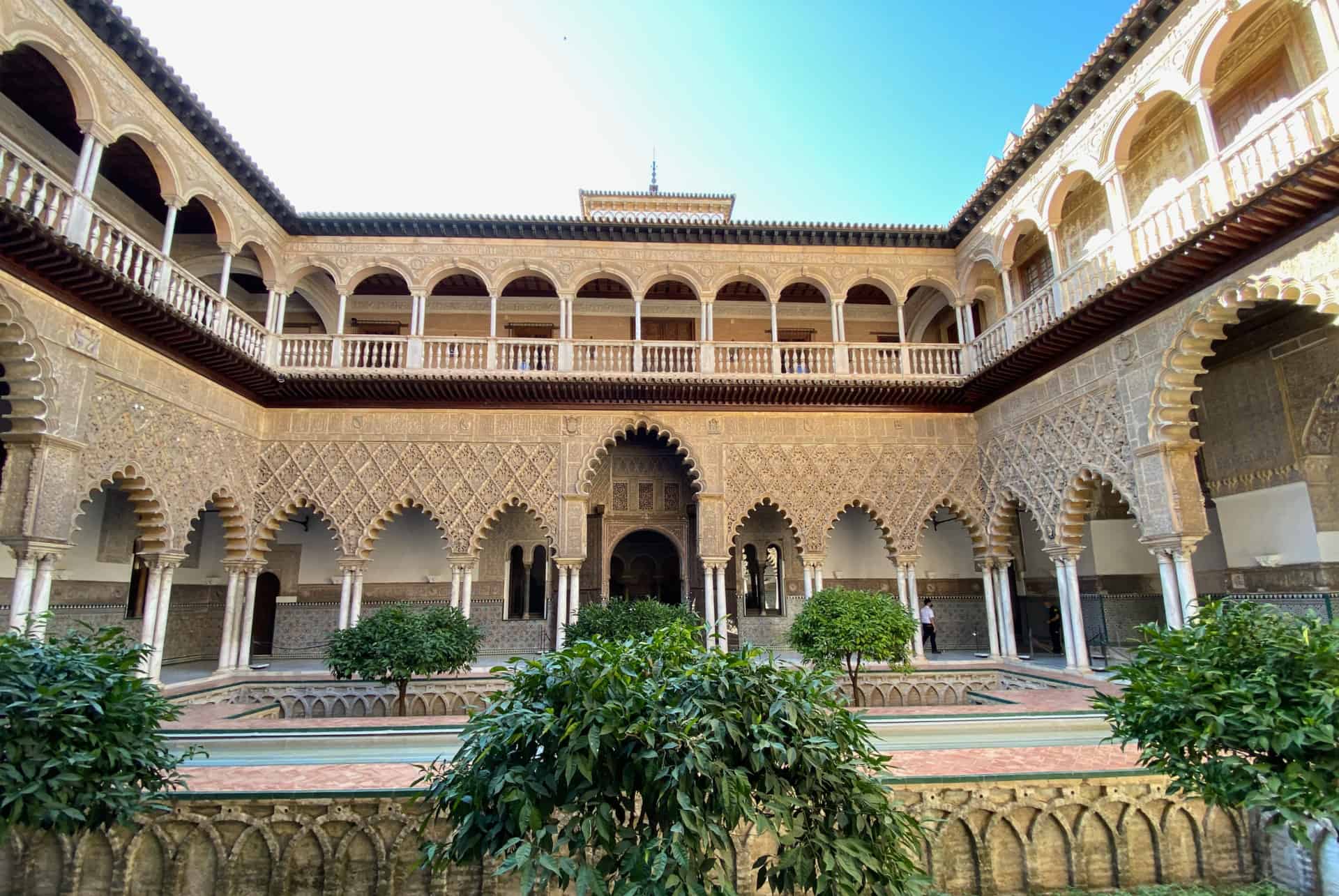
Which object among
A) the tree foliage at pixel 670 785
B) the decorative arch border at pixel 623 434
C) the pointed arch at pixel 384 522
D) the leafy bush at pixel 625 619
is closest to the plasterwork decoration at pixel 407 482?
the pointed arch at pixel 384 522

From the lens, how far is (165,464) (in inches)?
309

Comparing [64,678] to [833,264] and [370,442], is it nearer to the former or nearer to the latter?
[370,442]

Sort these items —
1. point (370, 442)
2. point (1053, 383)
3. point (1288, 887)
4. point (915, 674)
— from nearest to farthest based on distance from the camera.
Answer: point (1288, 887) < point (1053, 383) < point (915, 674) < point (370, 442)

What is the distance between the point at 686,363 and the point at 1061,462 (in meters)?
5.23

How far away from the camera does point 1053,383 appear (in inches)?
335

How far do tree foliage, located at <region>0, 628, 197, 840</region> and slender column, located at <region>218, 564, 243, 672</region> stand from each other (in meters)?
7.24

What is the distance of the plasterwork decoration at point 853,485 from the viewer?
1007 centimetres

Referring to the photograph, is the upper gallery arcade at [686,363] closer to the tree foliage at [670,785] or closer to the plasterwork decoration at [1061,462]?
the plasterwork decoration at [1061,462]

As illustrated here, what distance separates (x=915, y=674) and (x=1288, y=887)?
239 inches

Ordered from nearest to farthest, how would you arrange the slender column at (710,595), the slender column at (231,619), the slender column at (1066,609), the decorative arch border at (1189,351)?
the decorative arch border at (1189,351) < the slender column at (1066,609) < the slender column at (231,619) < the slender column at (710,595)

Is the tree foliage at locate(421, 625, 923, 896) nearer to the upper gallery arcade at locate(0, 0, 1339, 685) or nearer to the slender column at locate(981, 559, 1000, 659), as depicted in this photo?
the upper gallery arcade at locate(0, 0, 1339, 685)

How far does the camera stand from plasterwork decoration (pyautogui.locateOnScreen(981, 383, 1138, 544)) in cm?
741

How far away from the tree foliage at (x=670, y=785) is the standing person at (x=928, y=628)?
9.34 m

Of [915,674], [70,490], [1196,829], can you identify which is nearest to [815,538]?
[915,674]
